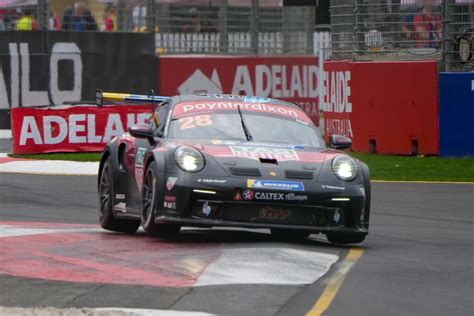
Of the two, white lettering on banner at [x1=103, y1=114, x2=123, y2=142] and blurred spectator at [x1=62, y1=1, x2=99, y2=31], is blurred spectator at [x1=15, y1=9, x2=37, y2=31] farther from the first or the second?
white lettering on banner at [x1=103, y1=114, x2=123, y2=142]

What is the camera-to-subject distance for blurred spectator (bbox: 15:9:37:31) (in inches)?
1083

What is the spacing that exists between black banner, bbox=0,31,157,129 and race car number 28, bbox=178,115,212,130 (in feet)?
52.6

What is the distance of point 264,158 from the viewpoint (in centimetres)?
1092

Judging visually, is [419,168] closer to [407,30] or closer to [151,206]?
[407,30]

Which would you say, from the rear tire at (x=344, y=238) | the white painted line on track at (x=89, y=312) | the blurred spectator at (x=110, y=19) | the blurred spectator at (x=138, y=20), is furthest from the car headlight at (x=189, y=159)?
the blurred spectator at (x=138, y=20)

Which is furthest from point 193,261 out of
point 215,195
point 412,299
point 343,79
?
point 343,79

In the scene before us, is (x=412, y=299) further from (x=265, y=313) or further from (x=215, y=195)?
(x=215, y=195)

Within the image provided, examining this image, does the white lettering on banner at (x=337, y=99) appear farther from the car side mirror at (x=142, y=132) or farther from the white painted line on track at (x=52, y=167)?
the car side mirror at (x=142, y=132)

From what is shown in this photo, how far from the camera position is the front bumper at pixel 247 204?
34.7 feet

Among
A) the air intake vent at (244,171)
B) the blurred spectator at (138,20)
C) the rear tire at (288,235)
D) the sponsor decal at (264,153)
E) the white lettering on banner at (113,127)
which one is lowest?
the white lettering on banner at (113,127)

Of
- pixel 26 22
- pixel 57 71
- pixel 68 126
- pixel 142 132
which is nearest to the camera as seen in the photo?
pixel 142 132

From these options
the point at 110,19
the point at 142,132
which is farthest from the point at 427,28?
the point at 142,132

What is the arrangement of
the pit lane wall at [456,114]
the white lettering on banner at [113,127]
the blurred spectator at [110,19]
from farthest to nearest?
the blurred spectator at [110,19] → the white lettering on banner at [113,127] → the pit lane wall at [456,114]

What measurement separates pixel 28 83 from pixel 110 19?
234cm
